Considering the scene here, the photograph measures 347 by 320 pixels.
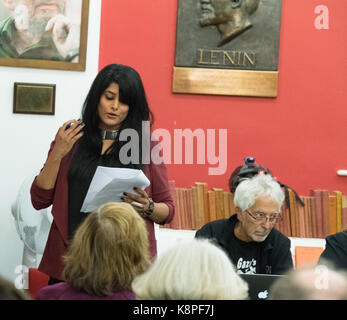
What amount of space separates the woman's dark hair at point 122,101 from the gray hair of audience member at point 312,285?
1124 millimetres

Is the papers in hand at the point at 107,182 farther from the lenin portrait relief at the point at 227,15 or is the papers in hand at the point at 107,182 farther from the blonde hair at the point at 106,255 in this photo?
the lenin portrait relief at the point at 227,15

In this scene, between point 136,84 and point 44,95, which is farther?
point 44,95

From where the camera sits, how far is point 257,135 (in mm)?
4328

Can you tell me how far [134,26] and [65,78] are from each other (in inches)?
23.2

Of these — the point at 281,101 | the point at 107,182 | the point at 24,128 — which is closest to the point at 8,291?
the point at 107,182

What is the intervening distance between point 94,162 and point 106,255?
0.55 meters

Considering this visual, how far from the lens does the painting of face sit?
2285mm

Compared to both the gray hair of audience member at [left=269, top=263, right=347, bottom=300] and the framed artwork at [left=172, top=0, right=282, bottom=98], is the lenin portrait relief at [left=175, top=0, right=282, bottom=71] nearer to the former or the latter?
the framed artwork at [left=172, top=0, right=282, bottom=98]

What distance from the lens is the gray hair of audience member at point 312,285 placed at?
117 cm

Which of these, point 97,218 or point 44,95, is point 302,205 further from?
point 97,218

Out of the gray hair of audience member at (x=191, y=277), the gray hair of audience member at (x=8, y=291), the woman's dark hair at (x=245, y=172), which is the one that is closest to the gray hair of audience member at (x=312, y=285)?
the gray hair of audience member at (x=191, y=277)
